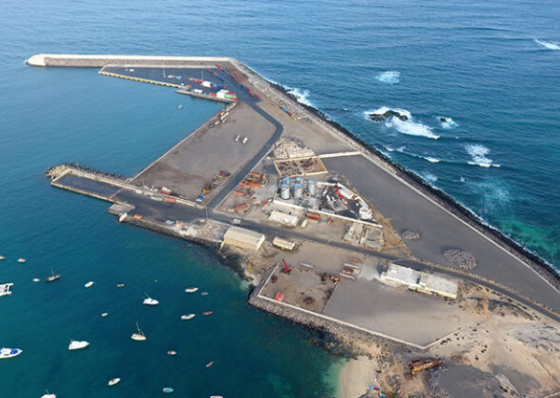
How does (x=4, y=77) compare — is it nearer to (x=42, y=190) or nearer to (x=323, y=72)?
(x=42, y=190)

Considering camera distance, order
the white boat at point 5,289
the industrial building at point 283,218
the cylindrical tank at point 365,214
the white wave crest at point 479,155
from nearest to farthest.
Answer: the white boat at point 5,289, the industrial building at point 283,218, the cylindrical tank at point 365,214, the white wave crest at point 479,155

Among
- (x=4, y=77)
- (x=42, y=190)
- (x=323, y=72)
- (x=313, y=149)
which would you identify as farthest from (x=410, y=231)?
(x=4, y=77)

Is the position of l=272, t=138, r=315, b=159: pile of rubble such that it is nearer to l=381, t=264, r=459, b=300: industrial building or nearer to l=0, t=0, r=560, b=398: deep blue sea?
l=0, t=0, r=560, b=398: deep blue sea

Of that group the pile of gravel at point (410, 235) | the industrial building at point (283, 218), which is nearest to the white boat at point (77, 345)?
the industrial building at point (283, 218)

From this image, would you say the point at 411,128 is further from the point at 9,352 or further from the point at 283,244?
the point at 9,352

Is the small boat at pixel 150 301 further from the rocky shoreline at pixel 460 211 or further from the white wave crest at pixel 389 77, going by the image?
the white wave crest at pixel 389 77

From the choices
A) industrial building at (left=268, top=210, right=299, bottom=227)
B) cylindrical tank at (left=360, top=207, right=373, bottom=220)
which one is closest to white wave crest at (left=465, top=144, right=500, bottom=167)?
cylindrical tank at (left=360, top=207, right=373, bottom=220)

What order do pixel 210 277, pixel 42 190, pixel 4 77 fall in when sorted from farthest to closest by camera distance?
pixel 4 77
pixel 42 190
pixel 210 277
